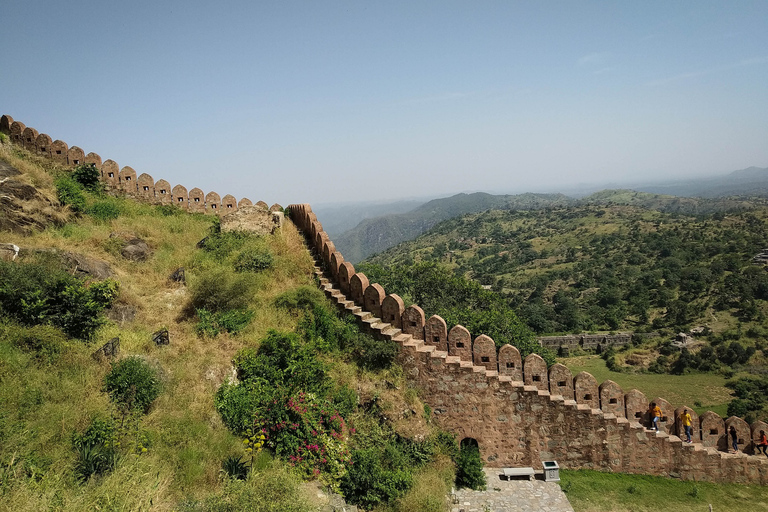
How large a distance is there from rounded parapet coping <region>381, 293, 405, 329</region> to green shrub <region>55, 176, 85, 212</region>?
10999 millimetres

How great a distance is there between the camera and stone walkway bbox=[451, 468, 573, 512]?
9609mm

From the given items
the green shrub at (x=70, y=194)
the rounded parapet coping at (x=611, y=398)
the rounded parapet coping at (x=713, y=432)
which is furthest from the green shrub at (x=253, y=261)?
the rounded parapet coping at (x=713, y=432)

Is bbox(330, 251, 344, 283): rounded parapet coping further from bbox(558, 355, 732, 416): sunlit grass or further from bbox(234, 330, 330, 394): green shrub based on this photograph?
bbox(558, 355, 732, 416): sunlit grass

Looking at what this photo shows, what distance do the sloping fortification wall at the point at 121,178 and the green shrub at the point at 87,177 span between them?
281 mm

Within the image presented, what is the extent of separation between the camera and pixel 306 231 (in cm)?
1625

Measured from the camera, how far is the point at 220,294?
11461 mm

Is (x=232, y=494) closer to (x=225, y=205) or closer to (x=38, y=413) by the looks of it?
(x=38, y=413)

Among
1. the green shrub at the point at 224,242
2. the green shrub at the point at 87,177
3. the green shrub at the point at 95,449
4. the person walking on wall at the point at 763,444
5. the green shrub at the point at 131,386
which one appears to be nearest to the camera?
the green shrub at the point at 95,449

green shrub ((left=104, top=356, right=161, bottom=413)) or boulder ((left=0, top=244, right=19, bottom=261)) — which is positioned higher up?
boulder ((left=0, top=244, right=19, bottom=261))

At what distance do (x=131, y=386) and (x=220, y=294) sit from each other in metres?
3.51

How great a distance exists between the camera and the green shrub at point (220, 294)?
453 inches

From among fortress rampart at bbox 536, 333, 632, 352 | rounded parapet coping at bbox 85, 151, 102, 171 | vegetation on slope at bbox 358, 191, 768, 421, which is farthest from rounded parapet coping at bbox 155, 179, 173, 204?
fortress rampart at bbox 536, 333, 632, 352

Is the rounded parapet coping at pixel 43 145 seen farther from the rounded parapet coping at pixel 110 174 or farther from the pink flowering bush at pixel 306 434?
the pink flowering bush at pixel 306 434

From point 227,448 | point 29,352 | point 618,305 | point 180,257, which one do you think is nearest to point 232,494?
point 227,448
